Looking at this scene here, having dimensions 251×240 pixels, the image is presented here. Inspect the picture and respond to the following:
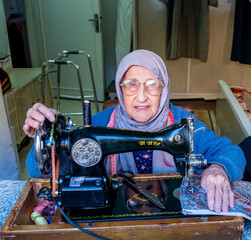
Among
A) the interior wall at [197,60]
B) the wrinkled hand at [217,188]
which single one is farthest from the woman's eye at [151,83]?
the interior wall at [197,60]

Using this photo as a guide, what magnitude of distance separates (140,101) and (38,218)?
0.56m

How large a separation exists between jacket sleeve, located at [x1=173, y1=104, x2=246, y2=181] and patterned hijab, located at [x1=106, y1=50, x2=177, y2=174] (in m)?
0.13

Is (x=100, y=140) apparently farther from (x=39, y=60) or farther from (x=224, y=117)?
(x=39, y=60)

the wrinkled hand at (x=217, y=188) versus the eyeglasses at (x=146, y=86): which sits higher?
the eyeglasses at (x=146, y=86)

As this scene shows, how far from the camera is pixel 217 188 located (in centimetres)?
91

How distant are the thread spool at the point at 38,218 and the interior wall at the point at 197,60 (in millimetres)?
3368

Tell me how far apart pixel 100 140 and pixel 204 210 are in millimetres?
359

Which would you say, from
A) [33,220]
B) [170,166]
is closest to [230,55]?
[170,166]

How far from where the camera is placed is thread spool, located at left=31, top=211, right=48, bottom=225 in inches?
34.6

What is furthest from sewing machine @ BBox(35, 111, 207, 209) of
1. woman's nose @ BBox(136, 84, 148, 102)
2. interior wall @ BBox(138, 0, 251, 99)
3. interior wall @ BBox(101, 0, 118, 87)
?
interior wall @ BBox(101, 0, 118, 87)

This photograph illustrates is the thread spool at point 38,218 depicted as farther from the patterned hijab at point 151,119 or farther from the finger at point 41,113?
the patterned hijab at point 151,119

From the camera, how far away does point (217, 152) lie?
1.13 m

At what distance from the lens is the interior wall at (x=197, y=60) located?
379 centimetres

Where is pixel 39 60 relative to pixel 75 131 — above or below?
below
